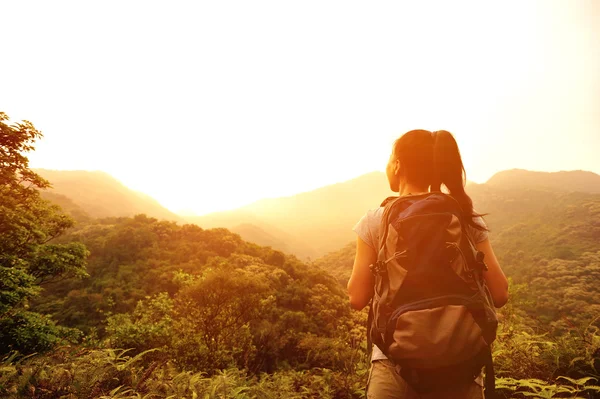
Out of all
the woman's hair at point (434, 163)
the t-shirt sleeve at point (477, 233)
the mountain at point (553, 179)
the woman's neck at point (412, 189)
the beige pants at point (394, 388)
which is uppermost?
the woman's hair at point (434, 163)

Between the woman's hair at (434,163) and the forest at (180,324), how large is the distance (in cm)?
281

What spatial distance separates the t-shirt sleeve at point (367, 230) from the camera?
171cm

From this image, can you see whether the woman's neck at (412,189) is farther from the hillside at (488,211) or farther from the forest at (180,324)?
the hillside at (488,211)

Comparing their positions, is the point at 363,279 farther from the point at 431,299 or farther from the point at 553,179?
the point at 553,179

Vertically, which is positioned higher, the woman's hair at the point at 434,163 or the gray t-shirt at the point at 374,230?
the woman's hair at the point at 434,163

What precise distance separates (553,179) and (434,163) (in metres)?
220

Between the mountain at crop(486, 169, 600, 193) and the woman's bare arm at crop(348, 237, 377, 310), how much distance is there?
179 metres

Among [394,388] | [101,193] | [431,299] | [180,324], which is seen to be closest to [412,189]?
[431,299]

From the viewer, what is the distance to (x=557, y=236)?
64.9 m

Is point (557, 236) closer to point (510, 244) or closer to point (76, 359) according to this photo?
Answer: point (510, 244)

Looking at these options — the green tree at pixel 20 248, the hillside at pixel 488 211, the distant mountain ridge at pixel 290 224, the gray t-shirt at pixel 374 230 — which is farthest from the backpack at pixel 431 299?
the distant mountain ridge at pixel 290 224

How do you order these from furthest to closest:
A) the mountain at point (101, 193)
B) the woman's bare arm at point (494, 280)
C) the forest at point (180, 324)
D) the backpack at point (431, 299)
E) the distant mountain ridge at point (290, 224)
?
the mountain at point (101, 193), the distant mountain ridge at point (290, 224), the forest at point (180, 324), the woman's bare arm at point (494, 280), the backpack at point (431, 299)

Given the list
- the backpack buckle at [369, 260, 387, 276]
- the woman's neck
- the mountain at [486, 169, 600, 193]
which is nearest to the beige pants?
the backpack buckle at [369, 260, 387, 276]

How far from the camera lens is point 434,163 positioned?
173 cm
